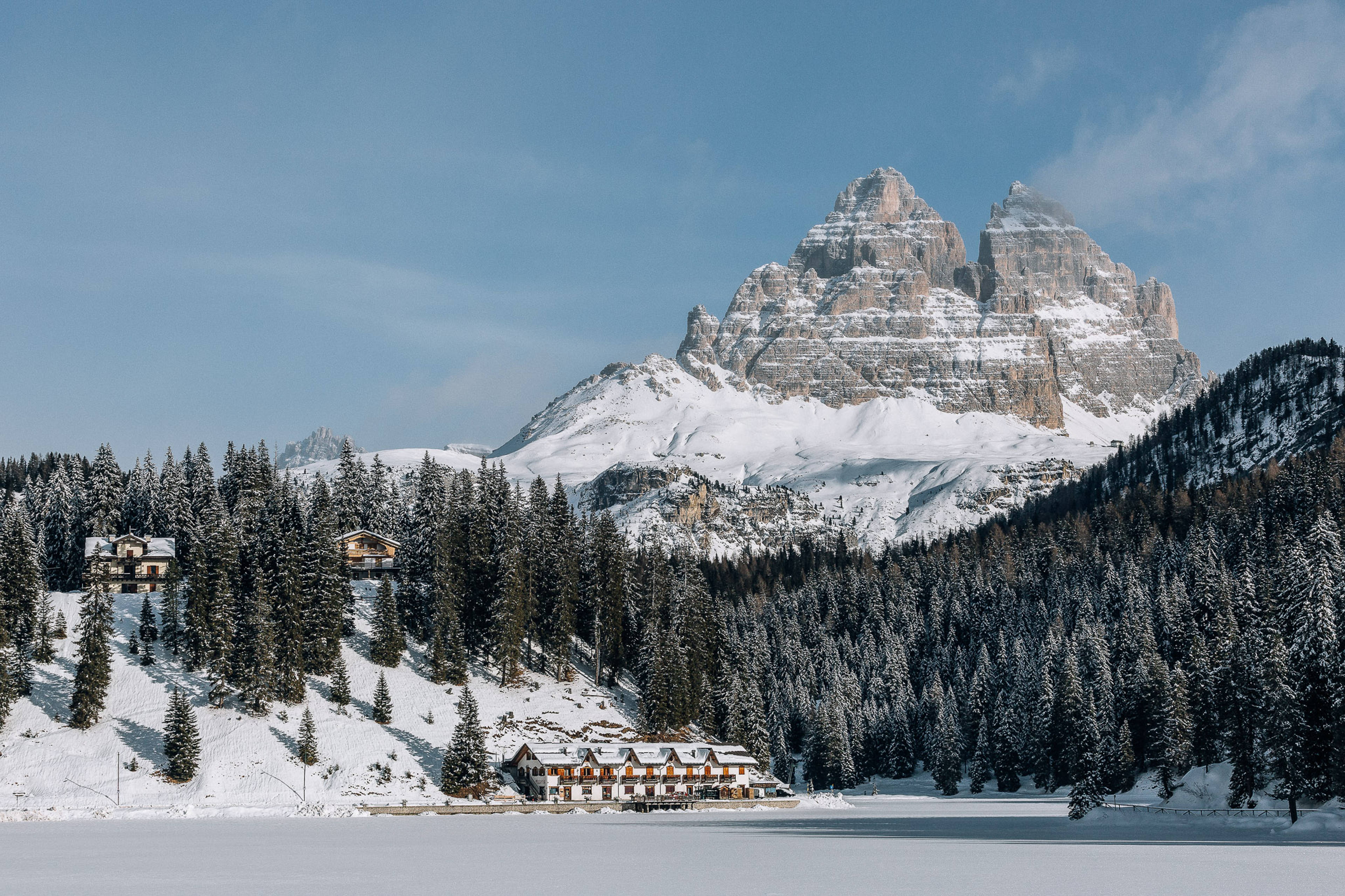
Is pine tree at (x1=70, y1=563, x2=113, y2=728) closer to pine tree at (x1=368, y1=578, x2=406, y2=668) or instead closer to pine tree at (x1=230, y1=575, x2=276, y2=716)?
pine tree at (x1=230, y1=575, x2=276, y2=716)

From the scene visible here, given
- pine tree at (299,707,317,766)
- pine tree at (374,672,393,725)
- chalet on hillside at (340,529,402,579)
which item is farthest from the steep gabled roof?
pine tree at (299,707,317,766)

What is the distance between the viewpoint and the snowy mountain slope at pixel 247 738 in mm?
96812

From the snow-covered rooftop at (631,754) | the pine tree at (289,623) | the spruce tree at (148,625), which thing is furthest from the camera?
the spruce tree at (148,625)

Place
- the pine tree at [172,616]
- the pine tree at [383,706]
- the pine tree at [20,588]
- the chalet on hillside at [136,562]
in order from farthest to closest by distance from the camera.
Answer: the chalet on hillside at [136,562] → the pine tree at [172,616] → the pine tree at [20,588] → the pine tree at [383,706]

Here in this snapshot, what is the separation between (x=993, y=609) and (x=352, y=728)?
110 m

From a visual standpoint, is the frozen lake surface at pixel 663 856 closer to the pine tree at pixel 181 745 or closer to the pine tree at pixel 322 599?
the pine tree at pixel 181 745

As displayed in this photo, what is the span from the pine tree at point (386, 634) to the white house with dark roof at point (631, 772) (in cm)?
1732

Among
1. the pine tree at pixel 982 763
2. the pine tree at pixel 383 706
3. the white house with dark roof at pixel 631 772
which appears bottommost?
the pine tree at pixel 982 763

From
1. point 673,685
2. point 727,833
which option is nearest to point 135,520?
point 673,685

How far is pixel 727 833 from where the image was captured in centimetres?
8419

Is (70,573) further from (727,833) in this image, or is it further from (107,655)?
(727,833)

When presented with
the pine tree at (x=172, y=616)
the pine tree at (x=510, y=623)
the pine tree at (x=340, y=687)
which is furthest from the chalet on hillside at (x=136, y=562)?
the pine tree at (x=510, y=623)

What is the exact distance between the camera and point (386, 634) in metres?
123

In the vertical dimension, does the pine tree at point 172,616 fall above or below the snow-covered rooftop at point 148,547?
below
